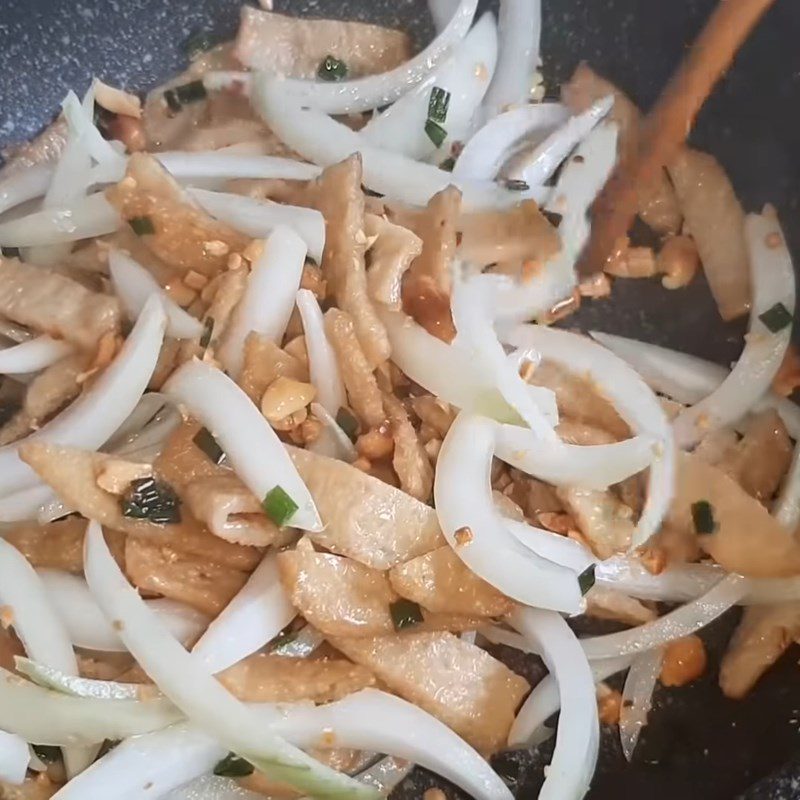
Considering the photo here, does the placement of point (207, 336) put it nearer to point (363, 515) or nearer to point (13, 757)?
point (363, 515)

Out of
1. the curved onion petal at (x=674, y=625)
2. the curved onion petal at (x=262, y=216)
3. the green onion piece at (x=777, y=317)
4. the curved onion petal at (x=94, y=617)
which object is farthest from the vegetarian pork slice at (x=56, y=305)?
the green onion piece at (x=777, y=317)

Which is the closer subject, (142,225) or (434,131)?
(142,225)

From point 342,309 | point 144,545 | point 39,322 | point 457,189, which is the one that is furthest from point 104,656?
point 457,189

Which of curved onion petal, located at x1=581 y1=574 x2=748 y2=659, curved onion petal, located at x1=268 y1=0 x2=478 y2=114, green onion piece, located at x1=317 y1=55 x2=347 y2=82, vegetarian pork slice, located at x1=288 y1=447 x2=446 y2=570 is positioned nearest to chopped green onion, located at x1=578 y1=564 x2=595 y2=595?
curved onion petal, located at x1=581 y1=574 x2=748 y2=659

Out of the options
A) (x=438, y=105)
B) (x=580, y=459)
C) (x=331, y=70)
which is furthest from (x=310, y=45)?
(x=580, y=459)

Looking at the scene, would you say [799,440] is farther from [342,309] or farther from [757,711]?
[342,309]

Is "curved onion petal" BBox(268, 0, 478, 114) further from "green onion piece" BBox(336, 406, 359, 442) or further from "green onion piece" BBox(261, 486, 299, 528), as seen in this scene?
"green onion piece" BBox(261, 486, 299, 528)
